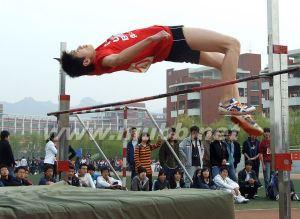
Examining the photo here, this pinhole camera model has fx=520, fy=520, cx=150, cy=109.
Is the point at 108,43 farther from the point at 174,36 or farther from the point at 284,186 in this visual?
the point at 284,186

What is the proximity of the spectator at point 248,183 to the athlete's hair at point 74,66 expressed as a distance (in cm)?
611

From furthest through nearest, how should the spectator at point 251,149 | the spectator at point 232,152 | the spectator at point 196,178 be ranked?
the spectator at point 251,149 → the spectator at point 232,152 → the spectator at point 196,178

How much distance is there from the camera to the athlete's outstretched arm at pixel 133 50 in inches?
156

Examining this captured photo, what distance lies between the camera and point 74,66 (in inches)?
174

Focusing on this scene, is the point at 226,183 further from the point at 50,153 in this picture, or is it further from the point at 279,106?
the point at 279,106

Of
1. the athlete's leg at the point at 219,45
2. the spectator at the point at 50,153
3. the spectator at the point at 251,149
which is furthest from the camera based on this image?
the spectator at the point at 251,149

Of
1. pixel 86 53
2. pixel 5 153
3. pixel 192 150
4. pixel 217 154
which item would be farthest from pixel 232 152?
pixel 86 53

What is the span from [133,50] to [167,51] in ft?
1.06

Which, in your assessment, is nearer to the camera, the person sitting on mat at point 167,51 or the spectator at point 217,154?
the person sitting on mat at point 167,51

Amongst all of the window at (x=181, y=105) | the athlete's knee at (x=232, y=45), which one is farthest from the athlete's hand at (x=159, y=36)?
the window at (x=181, y=105)

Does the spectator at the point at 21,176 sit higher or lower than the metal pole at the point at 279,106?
lower

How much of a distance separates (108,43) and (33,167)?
29275 millimetres

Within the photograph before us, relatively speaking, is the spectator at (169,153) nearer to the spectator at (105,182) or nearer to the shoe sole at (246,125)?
the spectator at (105,182)

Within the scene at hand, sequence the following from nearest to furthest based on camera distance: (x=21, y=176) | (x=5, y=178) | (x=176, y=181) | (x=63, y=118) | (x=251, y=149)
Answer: (x=63, y=118)
(x=5, y=178)
(x=21, y=176)
(x=176, y=181)
(x=251, y=149)
